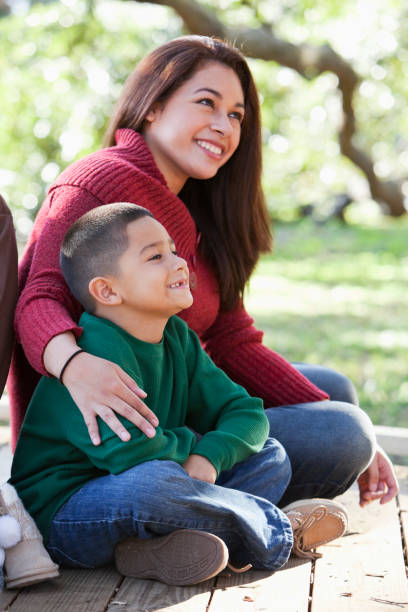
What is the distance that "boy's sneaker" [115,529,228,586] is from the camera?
1.89 meters

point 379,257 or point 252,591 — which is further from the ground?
point 252,591

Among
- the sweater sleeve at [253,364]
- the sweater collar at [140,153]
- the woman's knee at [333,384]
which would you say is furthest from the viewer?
the woman's knee at [333,384]

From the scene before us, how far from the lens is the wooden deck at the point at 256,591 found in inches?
72.6

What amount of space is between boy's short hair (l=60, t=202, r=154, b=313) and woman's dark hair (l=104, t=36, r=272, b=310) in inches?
21.3

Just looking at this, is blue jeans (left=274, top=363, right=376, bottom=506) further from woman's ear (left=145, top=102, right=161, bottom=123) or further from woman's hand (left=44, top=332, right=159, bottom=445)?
woman's ear (left=145, top=102, right=161, bottom=123)

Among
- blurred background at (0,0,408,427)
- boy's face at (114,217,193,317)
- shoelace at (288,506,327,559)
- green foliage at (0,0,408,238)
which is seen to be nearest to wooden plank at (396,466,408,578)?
shoelace at (288,506,327,559)

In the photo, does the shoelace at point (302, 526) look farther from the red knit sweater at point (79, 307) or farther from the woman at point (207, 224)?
the red knit sweater at point (79, 307)

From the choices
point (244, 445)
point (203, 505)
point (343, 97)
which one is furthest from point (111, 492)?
point (343, 97)

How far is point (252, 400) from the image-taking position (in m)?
2.20

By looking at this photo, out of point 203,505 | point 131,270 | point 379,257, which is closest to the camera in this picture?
point 203,505

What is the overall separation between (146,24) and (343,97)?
1.88m

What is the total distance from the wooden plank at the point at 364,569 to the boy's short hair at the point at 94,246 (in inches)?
34.0

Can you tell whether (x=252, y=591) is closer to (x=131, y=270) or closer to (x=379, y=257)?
(x=131, y=270)

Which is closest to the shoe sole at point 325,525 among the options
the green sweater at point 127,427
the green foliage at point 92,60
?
the green sweater at point 127,427
